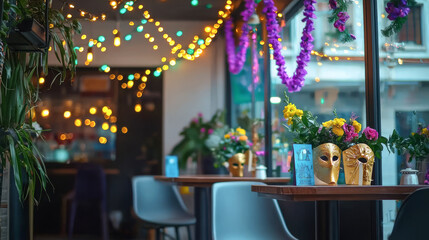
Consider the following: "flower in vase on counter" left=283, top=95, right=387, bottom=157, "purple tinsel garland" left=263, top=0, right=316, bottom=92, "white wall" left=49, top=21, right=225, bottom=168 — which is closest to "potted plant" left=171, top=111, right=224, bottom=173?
"white wall" left=49, top=21, right=225, bottom=168

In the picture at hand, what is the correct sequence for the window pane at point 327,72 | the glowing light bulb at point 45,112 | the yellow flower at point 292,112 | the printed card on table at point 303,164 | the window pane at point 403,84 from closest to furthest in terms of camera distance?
the printed card on table at point 303,164, the yellow flower at point 292,112, the window pane at point 403,84, the window pane at point 327,72, the glowing light bulb at point 45,112

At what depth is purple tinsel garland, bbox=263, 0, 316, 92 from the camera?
4.46 metres

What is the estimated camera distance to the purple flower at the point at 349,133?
3.17 metres

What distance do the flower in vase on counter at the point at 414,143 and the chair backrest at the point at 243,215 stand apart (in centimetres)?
82

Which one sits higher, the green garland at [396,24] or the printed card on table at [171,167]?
the green garland at [396,24]

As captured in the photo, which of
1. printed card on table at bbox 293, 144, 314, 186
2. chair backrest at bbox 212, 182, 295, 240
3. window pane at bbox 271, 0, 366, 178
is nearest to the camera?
printed card on table at bbox 293, 144, 314, 186

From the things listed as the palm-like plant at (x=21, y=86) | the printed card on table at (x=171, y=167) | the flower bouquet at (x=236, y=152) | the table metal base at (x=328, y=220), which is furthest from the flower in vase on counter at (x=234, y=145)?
the table metal base at (x=328, y=220)

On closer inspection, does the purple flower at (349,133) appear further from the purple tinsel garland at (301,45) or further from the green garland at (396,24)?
the purple tinsel garland at (301,45)

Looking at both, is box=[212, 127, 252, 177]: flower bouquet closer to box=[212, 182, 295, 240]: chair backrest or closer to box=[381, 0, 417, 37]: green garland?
box=[212, 182, 295, 240]: chair backrest

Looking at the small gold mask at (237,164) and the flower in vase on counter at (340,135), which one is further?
the small gold mask at (237,164)

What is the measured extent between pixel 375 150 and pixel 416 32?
76 centimetres

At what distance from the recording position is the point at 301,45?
464 centimetres

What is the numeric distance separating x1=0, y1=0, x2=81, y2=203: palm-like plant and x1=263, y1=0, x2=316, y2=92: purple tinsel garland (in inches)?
66.2

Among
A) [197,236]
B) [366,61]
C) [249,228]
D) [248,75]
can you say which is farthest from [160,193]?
[366,61]
